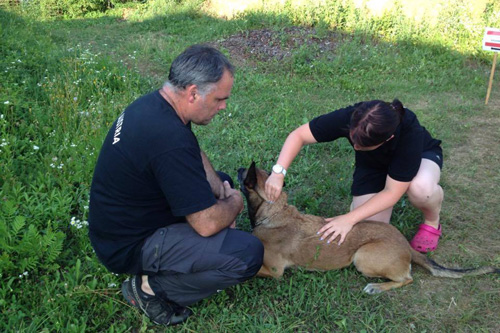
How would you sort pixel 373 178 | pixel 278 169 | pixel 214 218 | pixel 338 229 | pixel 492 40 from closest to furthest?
1. pixel 214 218
2. pixel 338 229
3. pixel 278 169
4. pixel 373 178
5. pixel 492 40

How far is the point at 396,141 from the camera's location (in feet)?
11.7

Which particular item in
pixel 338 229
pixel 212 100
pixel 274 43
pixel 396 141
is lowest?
pixel 338 229

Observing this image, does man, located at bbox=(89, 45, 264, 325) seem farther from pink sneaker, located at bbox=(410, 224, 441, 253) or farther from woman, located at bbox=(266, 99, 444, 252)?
pink sneaker, located at bbox=(410, 224, 441, 253)

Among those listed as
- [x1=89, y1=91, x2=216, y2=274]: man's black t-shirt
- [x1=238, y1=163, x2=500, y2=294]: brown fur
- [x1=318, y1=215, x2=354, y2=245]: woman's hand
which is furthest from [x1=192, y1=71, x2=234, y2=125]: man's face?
[x1=318, y1=215, x2=354, y2=245]: woman's hand

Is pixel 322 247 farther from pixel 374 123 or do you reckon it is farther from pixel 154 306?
pixel 154 306

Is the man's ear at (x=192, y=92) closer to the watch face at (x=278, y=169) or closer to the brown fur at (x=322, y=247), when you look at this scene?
the brown fur at (x=322, y=247)

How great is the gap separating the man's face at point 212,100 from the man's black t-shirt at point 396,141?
123 cm

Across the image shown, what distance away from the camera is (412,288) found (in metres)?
3.56

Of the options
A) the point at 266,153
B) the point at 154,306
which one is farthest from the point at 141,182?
the point at 266,153

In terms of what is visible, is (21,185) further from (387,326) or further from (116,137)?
(387,326)

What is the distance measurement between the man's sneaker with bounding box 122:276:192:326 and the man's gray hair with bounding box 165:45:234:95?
1455 millimetres

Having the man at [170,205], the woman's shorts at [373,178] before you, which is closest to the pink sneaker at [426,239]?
the woman's shorts at [373,178]

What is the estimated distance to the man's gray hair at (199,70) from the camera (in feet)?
9.07

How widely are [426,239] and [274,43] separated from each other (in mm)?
6961
